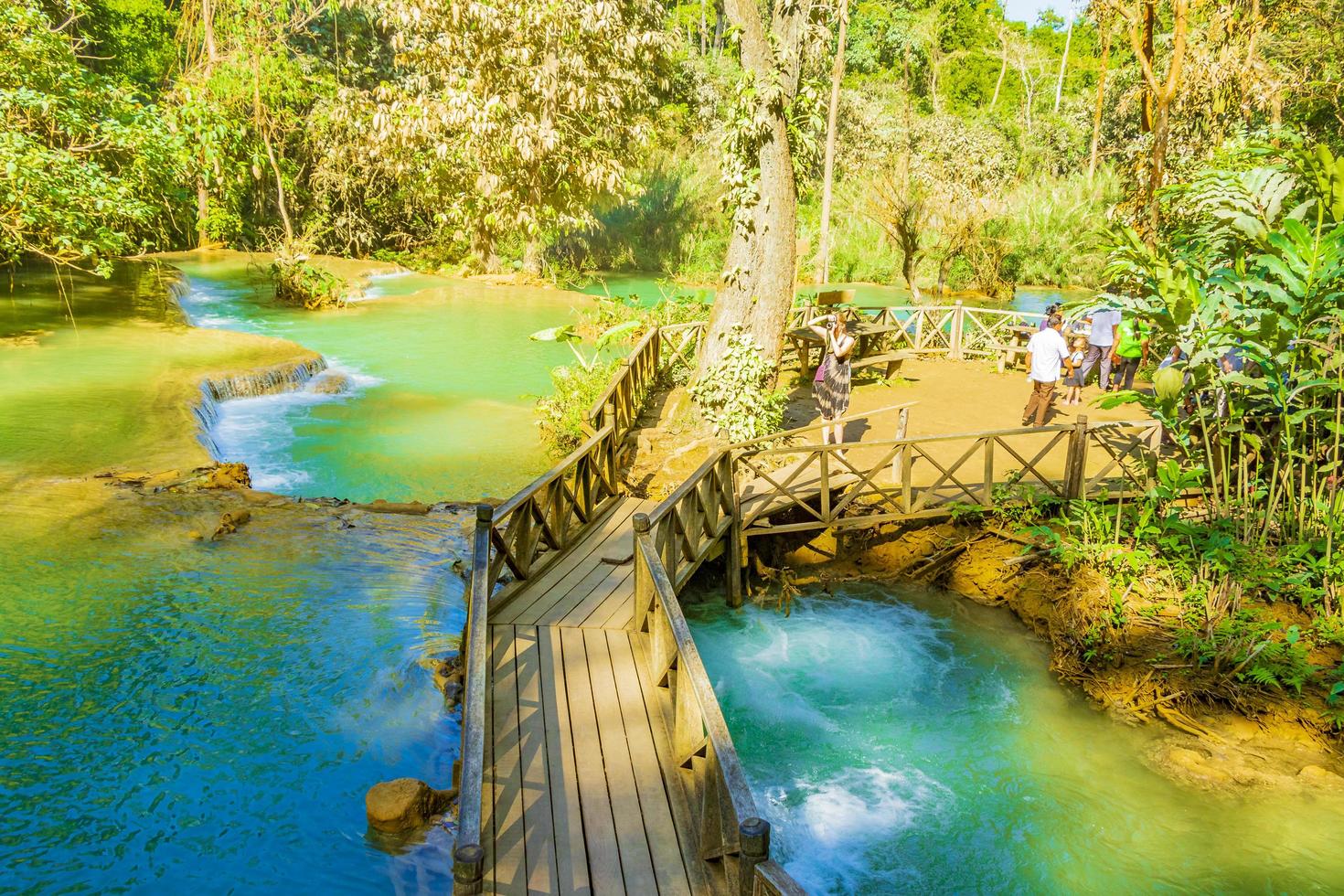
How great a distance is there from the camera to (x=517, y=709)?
244 inches

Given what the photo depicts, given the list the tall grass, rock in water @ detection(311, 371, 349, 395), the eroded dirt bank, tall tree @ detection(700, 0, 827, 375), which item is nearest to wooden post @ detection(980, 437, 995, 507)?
the eroded dirt bank

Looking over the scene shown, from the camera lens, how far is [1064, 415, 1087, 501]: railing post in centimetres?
1020

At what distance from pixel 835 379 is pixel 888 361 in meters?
5.98

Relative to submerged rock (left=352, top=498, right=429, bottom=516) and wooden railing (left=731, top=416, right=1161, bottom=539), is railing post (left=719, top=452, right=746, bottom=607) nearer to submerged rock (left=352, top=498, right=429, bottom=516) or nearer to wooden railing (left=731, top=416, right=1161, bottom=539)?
wooden railing (left=731, top=416, right=1161, bottom=539)

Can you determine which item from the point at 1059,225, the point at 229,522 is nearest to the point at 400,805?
the point at 229,522

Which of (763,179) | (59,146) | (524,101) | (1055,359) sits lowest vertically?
(1055,359)

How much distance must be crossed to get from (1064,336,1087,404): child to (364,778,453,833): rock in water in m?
12.3

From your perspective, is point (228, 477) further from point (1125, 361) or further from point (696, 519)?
point (1125, 361)

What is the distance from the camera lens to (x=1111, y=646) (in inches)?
345

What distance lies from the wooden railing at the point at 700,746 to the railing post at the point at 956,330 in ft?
44.1

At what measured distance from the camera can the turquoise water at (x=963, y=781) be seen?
6793mm

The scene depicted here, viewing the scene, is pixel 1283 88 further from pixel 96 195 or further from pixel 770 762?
pixel 96 195

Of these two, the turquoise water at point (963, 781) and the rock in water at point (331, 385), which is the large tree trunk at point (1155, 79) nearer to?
the turquoise water at point (963, 781)

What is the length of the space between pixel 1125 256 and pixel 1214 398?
1819 millimetres
